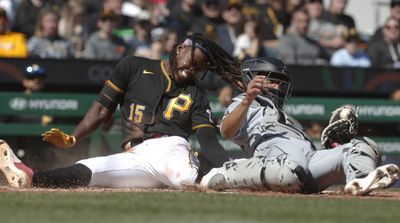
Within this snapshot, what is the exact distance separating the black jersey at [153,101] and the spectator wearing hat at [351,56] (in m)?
6.61

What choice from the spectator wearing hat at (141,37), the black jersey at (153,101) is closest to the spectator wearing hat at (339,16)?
the spectator wearing hat at (141,37)

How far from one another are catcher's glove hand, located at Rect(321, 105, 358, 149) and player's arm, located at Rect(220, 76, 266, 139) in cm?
76

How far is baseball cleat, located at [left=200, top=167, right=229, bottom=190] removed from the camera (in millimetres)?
7539

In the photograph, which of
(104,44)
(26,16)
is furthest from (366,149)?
(26,16)

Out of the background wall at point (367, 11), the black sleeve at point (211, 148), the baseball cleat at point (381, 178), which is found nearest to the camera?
the baseball cleat at point (381, 178)

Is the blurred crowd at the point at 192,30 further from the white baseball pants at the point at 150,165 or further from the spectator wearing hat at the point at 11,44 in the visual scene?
the white baseball pants at the point at 150,165

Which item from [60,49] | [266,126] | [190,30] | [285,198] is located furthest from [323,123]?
[285,198]

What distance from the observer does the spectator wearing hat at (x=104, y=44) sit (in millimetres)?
13586

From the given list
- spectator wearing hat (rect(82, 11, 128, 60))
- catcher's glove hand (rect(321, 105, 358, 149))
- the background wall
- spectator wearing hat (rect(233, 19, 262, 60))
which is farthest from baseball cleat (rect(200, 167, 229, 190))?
the background wall

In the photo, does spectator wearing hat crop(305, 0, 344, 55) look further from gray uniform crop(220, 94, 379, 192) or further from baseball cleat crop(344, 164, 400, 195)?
baseball cleat crop(344, 164, 400, 195)

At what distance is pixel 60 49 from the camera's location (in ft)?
44.2

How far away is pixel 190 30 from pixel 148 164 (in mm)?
6826

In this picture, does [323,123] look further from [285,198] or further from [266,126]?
[285,198]

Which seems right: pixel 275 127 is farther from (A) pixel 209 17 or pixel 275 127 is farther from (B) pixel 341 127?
(A) pixel 209 17
